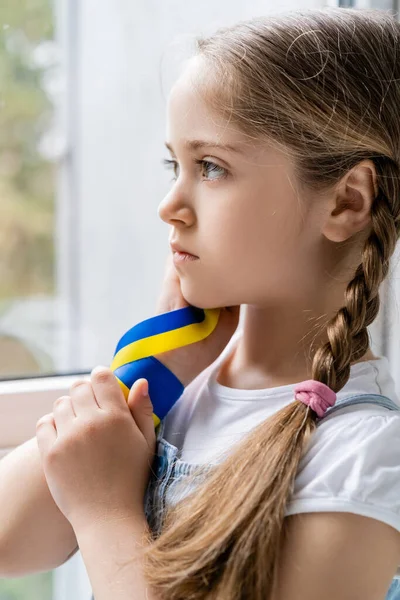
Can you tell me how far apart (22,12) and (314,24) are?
479mm

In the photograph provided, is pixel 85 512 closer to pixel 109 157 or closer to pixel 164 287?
pixel 164 287

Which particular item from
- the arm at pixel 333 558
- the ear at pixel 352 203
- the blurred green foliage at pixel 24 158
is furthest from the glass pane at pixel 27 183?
the arm at pixel 333 558

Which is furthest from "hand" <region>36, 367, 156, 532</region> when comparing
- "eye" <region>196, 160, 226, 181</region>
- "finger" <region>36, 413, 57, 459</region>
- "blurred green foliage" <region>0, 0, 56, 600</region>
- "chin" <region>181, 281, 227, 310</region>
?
"blurred green foliage" <region>0, 0, 56, 600</region>

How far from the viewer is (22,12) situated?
1150 mm

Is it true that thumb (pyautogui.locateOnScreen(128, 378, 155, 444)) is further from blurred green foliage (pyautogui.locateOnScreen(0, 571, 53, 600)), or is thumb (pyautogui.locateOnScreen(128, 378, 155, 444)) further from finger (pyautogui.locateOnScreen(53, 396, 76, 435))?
blurred green foliage (pyautogui.locateOnScreen(0, 571, 53, 600))

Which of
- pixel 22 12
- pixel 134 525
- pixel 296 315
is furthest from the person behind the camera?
pixel 22 12

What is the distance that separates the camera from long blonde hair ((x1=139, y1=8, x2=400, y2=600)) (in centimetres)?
79

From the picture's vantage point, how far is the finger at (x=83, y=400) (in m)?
0.88

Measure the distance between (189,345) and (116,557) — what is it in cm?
31

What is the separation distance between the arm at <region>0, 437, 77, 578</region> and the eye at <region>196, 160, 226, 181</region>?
397 millimetres

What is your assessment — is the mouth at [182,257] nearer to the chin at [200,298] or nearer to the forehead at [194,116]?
the chin at [200,298]

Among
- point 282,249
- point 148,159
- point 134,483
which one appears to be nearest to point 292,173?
point 282,249

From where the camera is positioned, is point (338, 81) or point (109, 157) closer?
point (338, 81)

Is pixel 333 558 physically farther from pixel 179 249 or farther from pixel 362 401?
pixel 179 249
